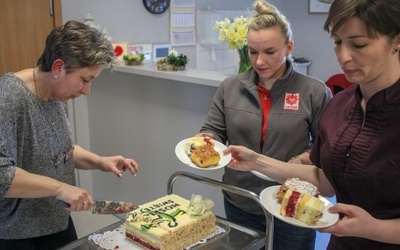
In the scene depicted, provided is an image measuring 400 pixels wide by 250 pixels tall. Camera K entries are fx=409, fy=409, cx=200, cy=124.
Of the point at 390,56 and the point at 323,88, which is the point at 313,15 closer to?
the point at 323,88

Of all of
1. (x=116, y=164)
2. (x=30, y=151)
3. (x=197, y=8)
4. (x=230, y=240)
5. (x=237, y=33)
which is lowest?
(x=230, y=240)

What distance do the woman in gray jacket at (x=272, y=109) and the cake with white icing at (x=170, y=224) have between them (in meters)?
0.30

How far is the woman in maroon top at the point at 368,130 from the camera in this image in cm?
88

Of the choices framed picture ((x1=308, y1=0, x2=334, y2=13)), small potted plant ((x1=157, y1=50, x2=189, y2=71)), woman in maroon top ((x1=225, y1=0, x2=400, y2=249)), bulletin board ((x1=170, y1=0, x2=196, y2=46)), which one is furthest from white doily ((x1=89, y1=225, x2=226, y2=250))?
framed picture ((x1=308, y1=0, x2=334, y2=13))

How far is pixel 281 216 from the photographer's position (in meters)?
1.08

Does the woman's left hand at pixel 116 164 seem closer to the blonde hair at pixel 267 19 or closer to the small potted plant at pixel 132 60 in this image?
the blonde hair at pixel 267 19

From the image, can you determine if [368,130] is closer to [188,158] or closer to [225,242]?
[225,242]

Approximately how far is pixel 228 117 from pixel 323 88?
0.36 meters

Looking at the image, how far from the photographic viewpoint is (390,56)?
2.96ft

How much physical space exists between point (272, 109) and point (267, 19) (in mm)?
323

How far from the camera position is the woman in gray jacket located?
1.46 meters

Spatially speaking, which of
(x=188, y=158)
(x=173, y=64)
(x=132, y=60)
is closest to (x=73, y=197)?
(x=188, y=158)

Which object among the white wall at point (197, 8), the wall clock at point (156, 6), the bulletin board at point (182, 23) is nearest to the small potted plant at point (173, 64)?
the white wall at point (197, 8)

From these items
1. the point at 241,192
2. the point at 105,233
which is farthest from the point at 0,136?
the point at 241,192
